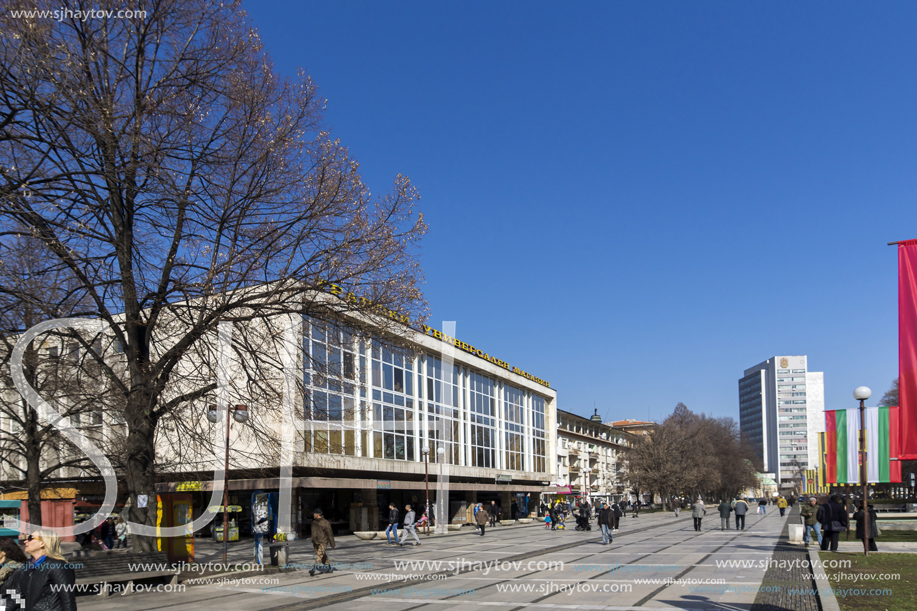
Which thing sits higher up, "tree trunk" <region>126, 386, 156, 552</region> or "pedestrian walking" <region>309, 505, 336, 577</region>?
"tree trunk" <region>126, 386, 156, 552</region>

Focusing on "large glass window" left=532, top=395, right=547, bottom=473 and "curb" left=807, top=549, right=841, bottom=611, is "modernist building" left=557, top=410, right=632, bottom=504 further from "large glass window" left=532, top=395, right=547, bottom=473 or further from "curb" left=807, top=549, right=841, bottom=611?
"curb" left=807, top=549, right=841, bottom=611

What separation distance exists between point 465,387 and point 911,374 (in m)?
37.9

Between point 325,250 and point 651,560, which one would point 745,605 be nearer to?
point 651,560

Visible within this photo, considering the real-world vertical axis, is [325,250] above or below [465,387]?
above

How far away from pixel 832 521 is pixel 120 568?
18.4m

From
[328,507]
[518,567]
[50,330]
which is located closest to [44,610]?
[50,330]

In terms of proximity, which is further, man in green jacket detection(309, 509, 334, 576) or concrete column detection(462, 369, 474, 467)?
concrete column detection(462, 369, 474, 467)

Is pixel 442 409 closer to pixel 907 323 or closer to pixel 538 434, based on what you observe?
pixel 538 434

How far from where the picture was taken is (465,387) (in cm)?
5356

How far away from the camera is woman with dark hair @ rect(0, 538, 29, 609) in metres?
7.35

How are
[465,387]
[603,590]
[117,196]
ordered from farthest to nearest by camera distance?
1. [465,387]
2. [117,196]
3. [603,590]

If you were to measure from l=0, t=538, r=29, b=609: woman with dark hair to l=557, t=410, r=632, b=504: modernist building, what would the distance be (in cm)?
7449

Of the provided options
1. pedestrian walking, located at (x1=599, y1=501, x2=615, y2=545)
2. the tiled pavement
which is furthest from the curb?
pedestrian walking, located at (x1=599, y1=501, x2=615, y2=545)

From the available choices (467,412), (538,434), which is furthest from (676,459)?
(467,412)
